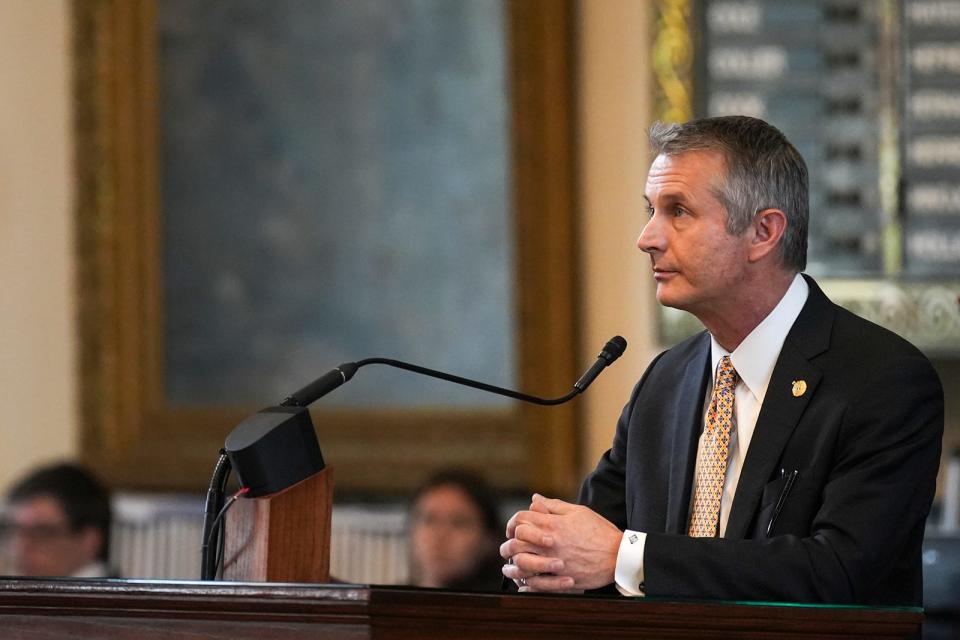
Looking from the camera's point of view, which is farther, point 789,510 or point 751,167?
point 751,167

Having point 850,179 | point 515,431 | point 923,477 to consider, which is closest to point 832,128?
point 850,179

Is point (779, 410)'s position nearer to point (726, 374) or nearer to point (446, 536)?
point (726, 374)

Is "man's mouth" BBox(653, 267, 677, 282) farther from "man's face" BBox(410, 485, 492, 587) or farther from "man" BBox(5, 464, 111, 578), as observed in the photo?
"man" BBox(5, 464, 111, 578)

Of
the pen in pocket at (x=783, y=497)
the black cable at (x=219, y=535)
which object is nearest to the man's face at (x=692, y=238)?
the pen in pocket at (x=783, y=497)

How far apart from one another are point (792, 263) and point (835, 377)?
0.21m

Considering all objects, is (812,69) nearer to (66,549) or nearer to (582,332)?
(582,332)

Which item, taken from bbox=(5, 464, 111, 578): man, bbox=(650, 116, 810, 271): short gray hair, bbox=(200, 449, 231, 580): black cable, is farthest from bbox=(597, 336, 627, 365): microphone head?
bbox=(5, 464, 111, 578): man

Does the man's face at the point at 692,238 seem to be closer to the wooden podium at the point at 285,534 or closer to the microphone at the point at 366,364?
the microphone at the point at 366,364

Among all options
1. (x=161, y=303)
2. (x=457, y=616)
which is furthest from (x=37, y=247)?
(x=457, y=616)

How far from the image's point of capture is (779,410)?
6.70 ft

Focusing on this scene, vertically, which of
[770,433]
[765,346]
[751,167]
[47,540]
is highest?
[751,167]

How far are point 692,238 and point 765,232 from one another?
0.11m

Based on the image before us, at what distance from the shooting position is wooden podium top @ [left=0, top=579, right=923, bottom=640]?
152cm

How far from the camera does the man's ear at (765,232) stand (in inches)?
83.4
